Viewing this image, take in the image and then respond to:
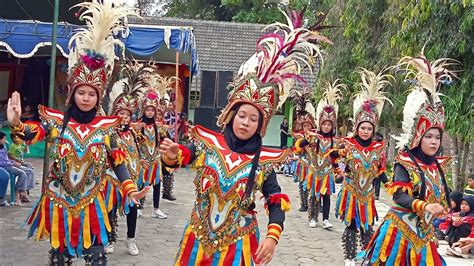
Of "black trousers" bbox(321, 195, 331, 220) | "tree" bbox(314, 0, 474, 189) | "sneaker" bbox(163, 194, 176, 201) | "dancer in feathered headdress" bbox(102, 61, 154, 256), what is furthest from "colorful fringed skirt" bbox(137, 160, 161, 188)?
"tree" bbox(314, 0, 474, 189)

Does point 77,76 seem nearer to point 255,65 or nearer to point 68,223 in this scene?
point 68,223

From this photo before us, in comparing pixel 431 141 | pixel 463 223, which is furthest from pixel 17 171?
pixel 463 223

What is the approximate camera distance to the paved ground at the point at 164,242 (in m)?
6.55

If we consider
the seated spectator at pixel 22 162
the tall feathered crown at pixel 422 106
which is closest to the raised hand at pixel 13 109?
the tall feathered crown at pixel 422 106

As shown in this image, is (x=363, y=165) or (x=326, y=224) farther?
(x=326, y=224)

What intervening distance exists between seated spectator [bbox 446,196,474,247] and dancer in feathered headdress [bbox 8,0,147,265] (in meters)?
5.63

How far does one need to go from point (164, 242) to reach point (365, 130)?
2.87m

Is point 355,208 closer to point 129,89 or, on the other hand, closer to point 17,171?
point 129,89

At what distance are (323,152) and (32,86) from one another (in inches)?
415

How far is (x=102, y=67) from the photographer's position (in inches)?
192

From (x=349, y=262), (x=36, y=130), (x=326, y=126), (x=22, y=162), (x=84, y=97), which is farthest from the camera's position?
(x=22, y=162)

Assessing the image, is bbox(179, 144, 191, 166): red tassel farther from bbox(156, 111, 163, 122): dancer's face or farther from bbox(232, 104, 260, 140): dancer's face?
bbox(156, 111, 163, 122): dancer's face

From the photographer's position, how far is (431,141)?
483 cm

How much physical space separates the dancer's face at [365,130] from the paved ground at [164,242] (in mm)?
1549
